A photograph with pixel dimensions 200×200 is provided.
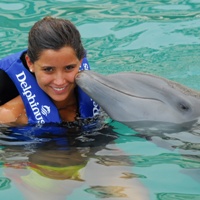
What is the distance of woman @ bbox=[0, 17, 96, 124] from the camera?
22.9 feet

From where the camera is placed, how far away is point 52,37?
22.9 ft

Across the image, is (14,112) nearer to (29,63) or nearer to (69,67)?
(29,63)

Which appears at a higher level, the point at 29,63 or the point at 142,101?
the point at 29,63

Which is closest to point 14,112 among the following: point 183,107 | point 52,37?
point 52,37

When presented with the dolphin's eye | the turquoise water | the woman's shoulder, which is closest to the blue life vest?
the woman's shoulder

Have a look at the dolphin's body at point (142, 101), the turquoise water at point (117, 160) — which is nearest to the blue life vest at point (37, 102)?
the turquoise water at point (117, 160)

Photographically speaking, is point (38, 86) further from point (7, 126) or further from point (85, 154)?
point (85, 154)

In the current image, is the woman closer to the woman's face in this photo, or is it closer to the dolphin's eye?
the woman's face

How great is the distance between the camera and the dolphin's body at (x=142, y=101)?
23.5ft

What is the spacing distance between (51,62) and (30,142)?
103 cm

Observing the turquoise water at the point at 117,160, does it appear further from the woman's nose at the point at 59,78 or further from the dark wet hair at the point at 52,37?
the dark wet hair at the point at 52,37

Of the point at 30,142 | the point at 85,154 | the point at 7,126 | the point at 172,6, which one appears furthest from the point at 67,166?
the point at 172,6

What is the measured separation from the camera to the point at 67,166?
675 cm

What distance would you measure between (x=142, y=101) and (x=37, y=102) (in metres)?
1.34
